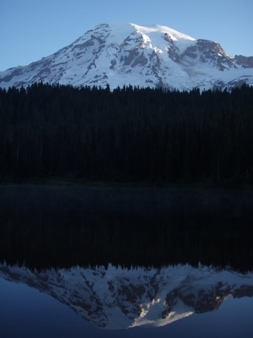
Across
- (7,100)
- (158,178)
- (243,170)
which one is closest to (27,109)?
(7,100)

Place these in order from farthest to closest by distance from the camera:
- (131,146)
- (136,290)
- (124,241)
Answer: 1. (131,146)
2. (124,241)
3. (136,290)

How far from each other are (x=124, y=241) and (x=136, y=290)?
735 cm

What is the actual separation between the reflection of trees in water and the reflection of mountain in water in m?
1.23

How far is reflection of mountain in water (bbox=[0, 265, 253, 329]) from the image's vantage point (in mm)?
11727

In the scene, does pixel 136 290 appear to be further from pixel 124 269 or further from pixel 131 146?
pixel 131 146

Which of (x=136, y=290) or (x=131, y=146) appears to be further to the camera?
(x=131, y=146)

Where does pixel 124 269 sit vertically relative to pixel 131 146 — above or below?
below

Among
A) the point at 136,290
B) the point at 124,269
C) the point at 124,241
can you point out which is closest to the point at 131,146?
the point at 124,241

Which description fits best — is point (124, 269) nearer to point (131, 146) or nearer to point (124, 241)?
point (124, 241)

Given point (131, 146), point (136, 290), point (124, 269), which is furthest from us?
point (131, 146)

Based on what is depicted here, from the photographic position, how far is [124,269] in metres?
16.2

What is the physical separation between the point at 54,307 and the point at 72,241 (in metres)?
9.08

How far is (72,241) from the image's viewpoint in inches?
832

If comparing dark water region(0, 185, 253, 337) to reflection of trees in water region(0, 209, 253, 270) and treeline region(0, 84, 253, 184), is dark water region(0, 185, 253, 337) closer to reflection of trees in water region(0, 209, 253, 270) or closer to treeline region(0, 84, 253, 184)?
reflection of trees in water region(0, 209, 253, 270)
